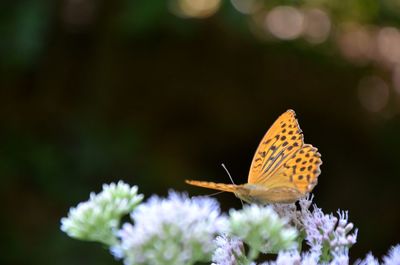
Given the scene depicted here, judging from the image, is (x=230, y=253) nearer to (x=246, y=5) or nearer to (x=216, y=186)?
(x=216, y=186)

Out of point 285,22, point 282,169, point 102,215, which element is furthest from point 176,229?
point 285,22

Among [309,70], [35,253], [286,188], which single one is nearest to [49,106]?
[35,253]

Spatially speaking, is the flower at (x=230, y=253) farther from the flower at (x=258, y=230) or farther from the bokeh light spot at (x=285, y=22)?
the bokeh light spot at (x=285, y=22)

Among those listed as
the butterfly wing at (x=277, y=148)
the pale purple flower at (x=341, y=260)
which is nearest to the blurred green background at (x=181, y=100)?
the butterfly wing at (x=277, y=148)

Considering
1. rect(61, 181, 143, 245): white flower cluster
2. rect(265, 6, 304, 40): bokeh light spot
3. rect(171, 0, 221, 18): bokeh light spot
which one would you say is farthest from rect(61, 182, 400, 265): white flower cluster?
rect(265, 6, 304, 40): bokeh light spot

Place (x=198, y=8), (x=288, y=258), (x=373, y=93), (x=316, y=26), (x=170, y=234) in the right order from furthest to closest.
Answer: (x=373, y=93), (x=316, y=26), (x=198, y=8), (x=288, y=258), (x=170, y=234)

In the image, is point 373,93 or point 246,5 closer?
point 246,5
